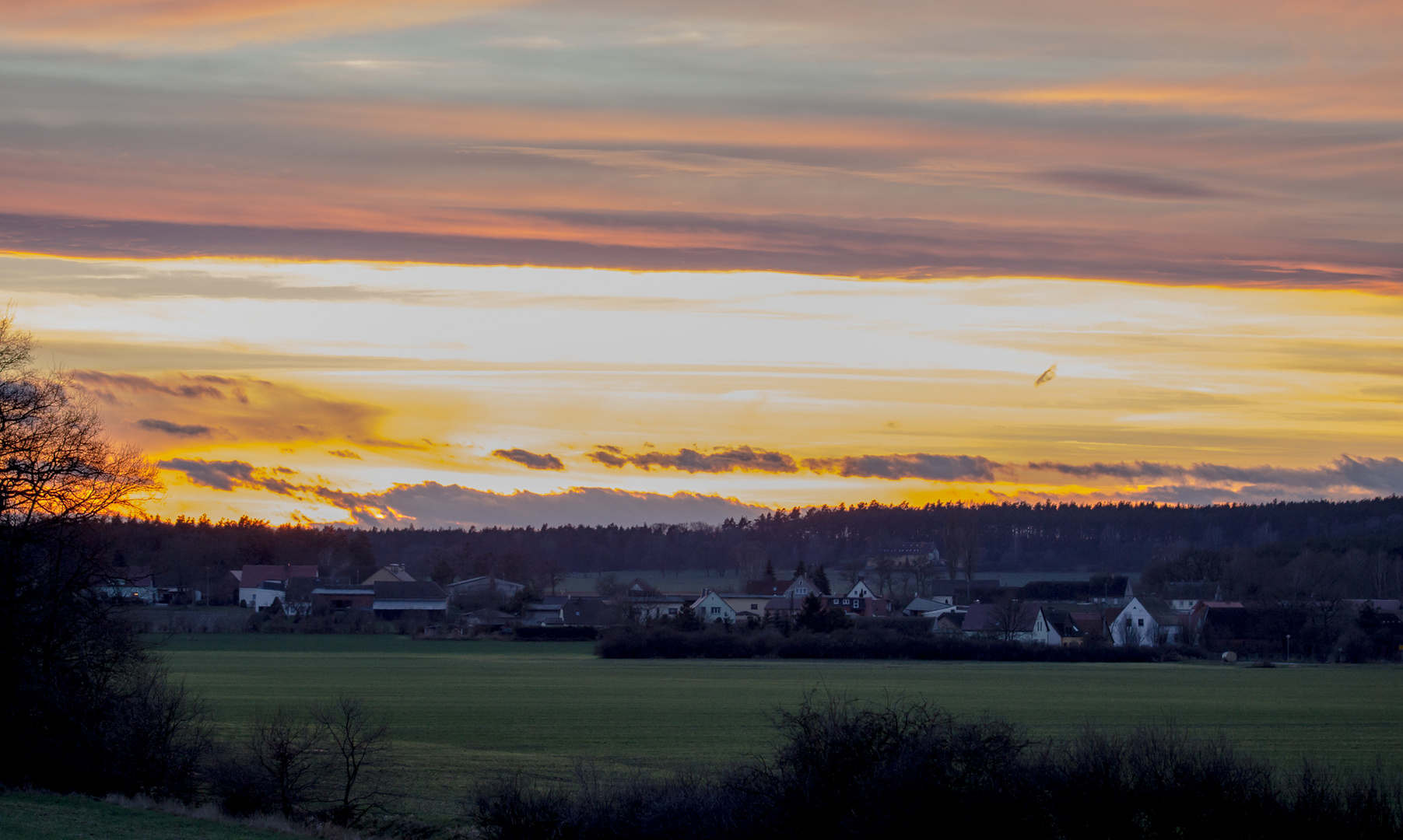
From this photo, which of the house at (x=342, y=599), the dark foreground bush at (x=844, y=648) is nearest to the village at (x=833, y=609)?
the house at (x=342, y=599)

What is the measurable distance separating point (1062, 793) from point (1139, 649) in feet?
289

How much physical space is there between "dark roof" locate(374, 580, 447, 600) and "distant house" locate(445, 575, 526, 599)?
237cm

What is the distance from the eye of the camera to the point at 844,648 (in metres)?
104

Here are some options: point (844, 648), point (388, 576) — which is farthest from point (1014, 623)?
point (388, 576)

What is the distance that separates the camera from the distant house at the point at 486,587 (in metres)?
158

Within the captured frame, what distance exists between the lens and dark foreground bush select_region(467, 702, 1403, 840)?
22.6m

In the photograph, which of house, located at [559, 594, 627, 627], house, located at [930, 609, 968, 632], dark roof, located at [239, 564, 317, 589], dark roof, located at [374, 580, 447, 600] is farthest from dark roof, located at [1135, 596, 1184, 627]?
dark roof, located at [239, 564, 317, 589]

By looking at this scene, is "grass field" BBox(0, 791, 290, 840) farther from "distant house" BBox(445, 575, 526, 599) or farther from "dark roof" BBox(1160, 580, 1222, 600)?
"dark roof" BBox(1160, 580, 1222, 600)

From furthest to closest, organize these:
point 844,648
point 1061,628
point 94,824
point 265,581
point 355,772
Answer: point 265,581 → point 1061,628 → point 844,648 → point 355,772 → point 94,824

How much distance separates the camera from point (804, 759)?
24953 millimetres

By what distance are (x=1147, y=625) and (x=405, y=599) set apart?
81858mm

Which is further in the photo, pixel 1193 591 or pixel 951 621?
pixel 1193 591

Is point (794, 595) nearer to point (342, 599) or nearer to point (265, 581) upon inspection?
point (342, 599)

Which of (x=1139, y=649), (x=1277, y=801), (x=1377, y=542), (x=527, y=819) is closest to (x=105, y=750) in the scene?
(x=527, y=819)
